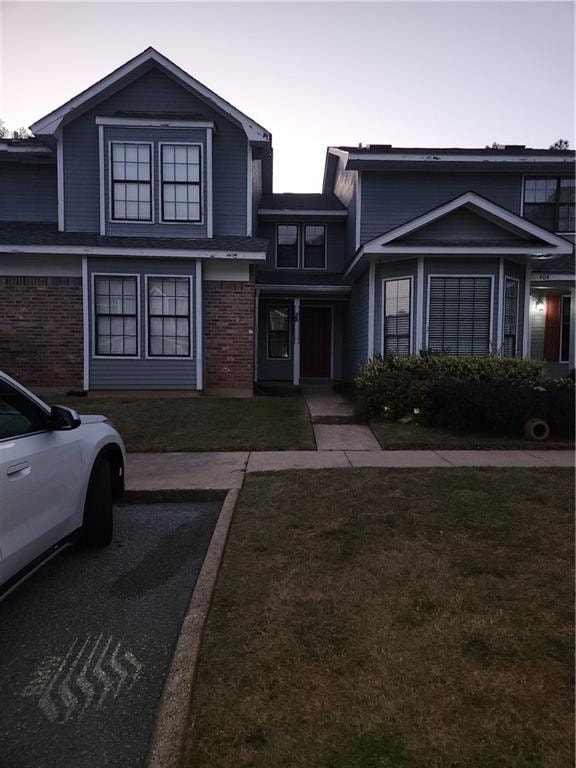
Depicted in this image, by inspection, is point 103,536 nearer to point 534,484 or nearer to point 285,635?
point 285,635

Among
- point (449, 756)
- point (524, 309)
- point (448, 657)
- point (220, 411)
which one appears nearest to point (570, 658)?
point (448, 657)

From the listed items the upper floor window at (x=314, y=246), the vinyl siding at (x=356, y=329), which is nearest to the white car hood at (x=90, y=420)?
the vinyl siding at (x=356, y=329)

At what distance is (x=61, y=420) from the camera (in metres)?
3.46

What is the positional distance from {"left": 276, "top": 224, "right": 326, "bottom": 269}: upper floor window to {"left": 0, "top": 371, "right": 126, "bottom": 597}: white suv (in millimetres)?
13318

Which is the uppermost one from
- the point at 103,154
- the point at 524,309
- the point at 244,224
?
the point at 103,154

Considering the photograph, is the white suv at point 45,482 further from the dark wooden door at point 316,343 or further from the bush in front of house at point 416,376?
the dark wooden door at point 316,343

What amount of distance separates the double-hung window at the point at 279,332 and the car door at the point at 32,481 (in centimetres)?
1335

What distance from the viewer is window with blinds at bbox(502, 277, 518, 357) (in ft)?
40.0

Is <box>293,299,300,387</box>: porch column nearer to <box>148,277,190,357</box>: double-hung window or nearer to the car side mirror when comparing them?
<box>148,277,190,357</box>: double-hung window

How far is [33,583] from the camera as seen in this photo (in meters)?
3.61

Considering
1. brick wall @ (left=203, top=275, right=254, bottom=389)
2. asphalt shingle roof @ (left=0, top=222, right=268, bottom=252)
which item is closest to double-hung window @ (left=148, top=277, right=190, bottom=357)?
brick wall @ (left=203, top=275, right=254, bottom=389)

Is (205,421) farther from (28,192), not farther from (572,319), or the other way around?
(572,319)

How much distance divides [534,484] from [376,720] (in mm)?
4211

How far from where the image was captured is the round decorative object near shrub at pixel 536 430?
8188 millimetres
